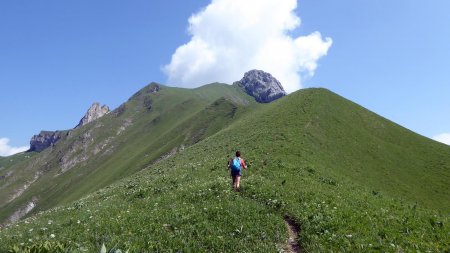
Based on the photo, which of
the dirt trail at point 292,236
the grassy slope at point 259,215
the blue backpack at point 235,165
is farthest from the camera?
the blue backpack at point 235,165

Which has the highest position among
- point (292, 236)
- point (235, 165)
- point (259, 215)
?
point (235, 165)

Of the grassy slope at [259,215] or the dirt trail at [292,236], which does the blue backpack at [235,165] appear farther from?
the dirt trail at [292,236]

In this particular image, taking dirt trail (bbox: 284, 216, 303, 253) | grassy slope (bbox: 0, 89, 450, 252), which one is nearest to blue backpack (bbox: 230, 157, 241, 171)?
grassy slope (bbox: 0, 89, 450, 252)

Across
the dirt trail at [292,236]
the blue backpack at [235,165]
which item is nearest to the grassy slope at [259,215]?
the dirt trail at [292,236]

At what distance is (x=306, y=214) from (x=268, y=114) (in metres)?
50.1

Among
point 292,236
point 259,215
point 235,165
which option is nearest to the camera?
point 292,236

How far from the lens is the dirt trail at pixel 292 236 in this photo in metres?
15.6

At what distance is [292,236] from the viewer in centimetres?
1702

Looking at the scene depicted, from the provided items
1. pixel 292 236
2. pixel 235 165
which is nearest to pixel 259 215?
pixel 292 236

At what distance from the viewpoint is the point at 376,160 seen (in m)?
53.5

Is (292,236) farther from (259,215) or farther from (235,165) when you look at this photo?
(235,165)

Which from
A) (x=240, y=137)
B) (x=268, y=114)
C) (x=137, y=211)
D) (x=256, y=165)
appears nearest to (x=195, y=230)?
(x=137, y=211)

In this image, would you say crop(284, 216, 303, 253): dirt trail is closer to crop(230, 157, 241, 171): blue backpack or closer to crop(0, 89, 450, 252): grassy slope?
crop(0, 89, 450, 252): grassy slope

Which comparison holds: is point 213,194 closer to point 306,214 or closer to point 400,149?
point 306,214
